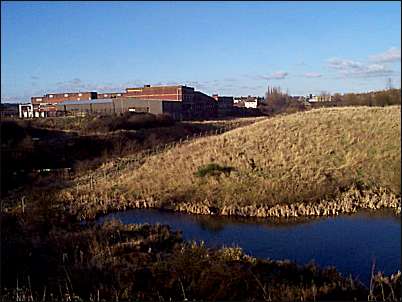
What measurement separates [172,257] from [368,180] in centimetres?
841

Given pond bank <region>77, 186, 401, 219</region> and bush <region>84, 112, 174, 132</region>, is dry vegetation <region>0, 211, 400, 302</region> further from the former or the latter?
bush <region>84, 112, 174, 132</region>

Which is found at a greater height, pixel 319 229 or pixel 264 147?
pixel 264 147

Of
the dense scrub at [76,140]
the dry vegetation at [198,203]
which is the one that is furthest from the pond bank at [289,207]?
the dense scrub at [76,140]

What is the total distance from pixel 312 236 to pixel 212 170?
6775mm

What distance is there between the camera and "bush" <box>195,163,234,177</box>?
16672 millimetres

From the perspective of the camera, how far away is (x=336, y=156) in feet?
57.2

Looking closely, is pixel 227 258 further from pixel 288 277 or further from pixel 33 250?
pixel 33 250

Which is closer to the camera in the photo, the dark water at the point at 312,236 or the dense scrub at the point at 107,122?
the dark water at the point at 312,236

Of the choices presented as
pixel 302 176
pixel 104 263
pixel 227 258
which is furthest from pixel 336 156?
pixel 104 263

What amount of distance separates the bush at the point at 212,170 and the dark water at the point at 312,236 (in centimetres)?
327

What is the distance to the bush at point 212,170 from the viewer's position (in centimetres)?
1667

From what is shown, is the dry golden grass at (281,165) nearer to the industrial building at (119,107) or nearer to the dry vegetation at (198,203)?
the dry vegetation at (198,203)

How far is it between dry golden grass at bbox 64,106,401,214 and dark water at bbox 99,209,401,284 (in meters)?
1.66

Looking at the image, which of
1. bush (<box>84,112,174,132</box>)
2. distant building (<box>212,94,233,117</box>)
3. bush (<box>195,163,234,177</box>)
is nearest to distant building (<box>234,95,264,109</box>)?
distant building (<box>212,94,233,117</box>)
